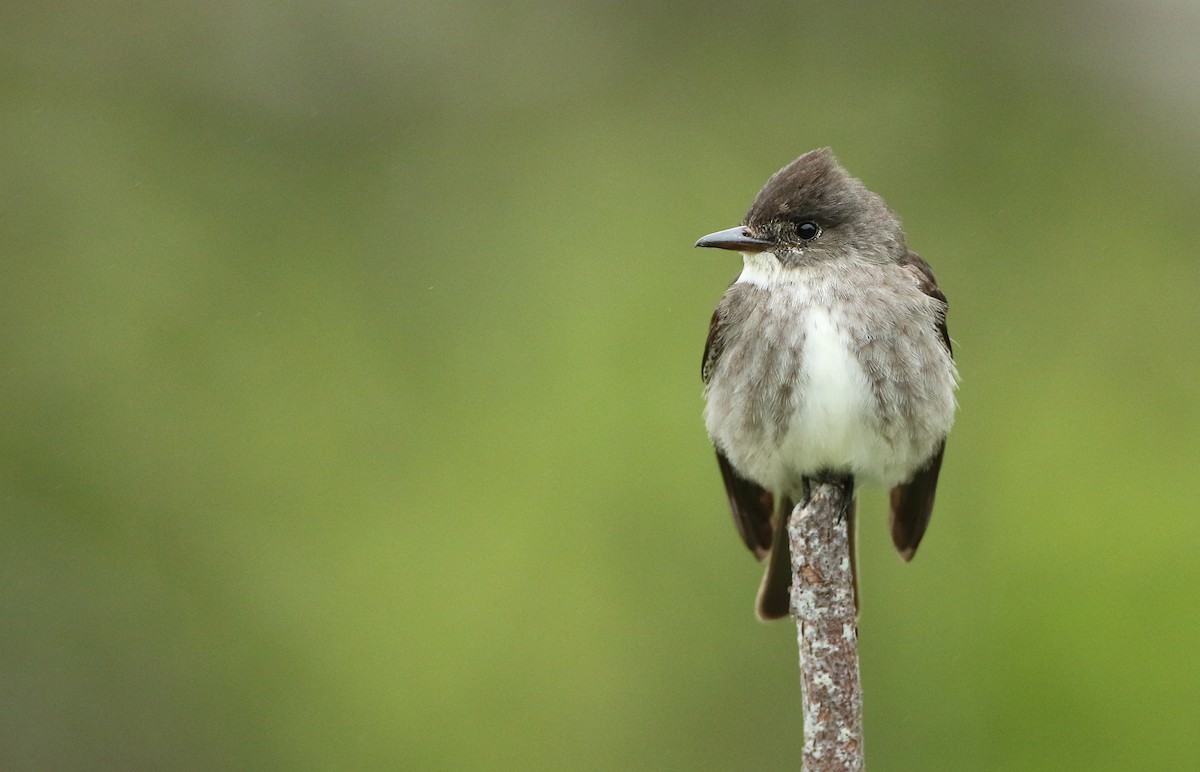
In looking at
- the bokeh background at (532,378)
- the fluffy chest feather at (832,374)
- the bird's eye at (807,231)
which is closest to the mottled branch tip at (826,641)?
the fluffy chest feather at (832,374)

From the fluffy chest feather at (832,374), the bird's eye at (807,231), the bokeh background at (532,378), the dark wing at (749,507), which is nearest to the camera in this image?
the fluffy chest feather at (832,374)

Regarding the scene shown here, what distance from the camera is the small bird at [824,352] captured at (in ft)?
12.6

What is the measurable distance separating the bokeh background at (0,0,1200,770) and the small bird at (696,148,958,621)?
103 cm

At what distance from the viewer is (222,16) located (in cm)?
669

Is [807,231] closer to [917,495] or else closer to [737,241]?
[737,241]

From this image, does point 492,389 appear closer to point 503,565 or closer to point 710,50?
point 503,565

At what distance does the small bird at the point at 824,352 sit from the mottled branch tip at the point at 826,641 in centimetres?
63

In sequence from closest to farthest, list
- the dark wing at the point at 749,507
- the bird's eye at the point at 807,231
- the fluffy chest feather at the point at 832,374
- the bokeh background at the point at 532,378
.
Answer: the fluffy chest feather at the point at 832,374 → the bird's eye at the point at 807,231 → the dark wing at the point at 749,507 → the bokeh background at the point at 532,378

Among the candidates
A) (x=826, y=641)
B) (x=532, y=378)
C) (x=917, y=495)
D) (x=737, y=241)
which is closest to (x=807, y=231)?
(x=737, y=241)

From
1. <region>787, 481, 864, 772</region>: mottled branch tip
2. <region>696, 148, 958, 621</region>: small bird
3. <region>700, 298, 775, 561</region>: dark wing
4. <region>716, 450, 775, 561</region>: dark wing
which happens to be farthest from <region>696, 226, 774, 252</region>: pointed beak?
<region>787, 481, 864, 772</region>: mottled branch tip

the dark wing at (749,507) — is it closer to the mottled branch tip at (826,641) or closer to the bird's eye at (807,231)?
the bird's eye at (807,231)

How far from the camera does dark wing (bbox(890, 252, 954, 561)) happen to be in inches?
162

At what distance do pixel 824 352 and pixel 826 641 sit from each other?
113cm

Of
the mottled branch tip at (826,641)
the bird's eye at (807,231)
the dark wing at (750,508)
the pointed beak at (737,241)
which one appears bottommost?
the mottled branch tip at (826,641)
